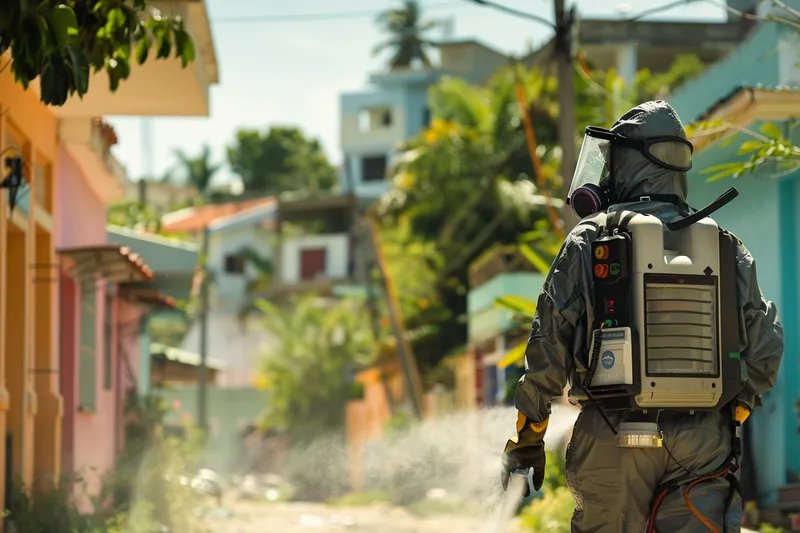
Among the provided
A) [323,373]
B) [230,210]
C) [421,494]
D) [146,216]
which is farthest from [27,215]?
[230,210]

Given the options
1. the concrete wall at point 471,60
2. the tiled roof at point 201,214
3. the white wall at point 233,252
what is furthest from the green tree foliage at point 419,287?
the white wall at point 233,252

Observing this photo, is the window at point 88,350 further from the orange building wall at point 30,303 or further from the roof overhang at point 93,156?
the orange building wall at point 30,303

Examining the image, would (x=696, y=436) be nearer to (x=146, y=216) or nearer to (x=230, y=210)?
(x=146, y=216)

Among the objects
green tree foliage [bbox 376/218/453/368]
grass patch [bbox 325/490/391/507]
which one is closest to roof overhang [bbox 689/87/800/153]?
grass patch [bbox 325/490/391/507]

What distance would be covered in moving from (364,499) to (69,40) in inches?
1077

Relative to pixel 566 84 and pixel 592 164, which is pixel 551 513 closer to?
pixel 566 84

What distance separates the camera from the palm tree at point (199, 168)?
73.6 meters

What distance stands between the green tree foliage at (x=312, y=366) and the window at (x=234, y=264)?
1349cm

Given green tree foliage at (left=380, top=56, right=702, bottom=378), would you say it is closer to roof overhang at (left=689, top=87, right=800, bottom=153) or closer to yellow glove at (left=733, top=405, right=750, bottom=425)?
roof overhang at (left=689, top=87, right=800, bottom=153)

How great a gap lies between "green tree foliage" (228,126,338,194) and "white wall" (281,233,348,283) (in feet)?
43.7

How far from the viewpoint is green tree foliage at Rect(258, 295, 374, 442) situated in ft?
167

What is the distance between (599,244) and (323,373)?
149ft

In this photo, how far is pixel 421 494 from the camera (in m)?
27.7

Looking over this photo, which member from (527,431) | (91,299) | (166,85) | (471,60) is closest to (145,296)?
(91,299)
